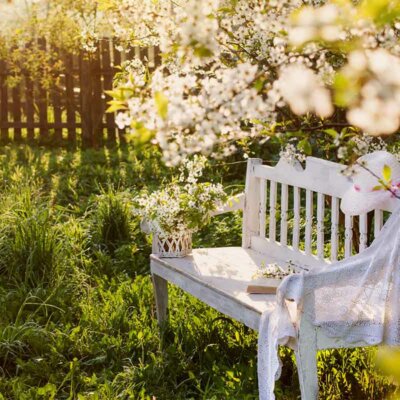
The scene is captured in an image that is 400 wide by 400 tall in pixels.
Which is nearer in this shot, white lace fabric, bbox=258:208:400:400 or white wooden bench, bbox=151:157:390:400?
white lace fabric, bbox=258:208:400:400

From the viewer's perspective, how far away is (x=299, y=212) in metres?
4.09

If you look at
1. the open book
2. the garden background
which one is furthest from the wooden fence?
the open book

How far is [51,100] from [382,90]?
34.8 feet

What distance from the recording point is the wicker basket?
4148mm

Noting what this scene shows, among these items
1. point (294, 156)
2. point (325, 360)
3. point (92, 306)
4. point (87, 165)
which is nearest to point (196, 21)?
point (294, 156)

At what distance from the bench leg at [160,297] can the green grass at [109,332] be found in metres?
0.09

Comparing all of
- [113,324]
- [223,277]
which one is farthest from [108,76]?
[223,277]

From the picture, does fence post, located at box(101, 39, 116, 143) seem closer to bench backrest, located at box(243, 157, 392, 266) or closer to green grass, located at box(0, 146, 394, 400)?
green grass, located at box(0, 146, 394, 400)

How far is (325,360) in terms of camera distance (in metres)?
3.64

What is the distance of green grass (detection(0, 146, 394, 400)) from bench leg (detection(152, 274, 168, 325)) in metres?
0.09

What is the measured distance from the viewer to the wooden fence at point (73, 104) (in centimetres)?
1073

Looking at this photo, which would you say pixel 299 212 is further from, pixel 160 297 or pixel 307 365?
pixel 307 365

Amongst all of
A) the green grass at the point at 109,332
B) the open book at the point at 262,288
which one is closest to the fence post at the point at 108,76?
the green grass at the point at 109,332

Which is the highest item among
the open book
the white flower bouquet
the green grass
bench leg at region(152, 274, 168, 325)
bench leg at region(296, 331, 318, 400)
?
the white flower bouquet
